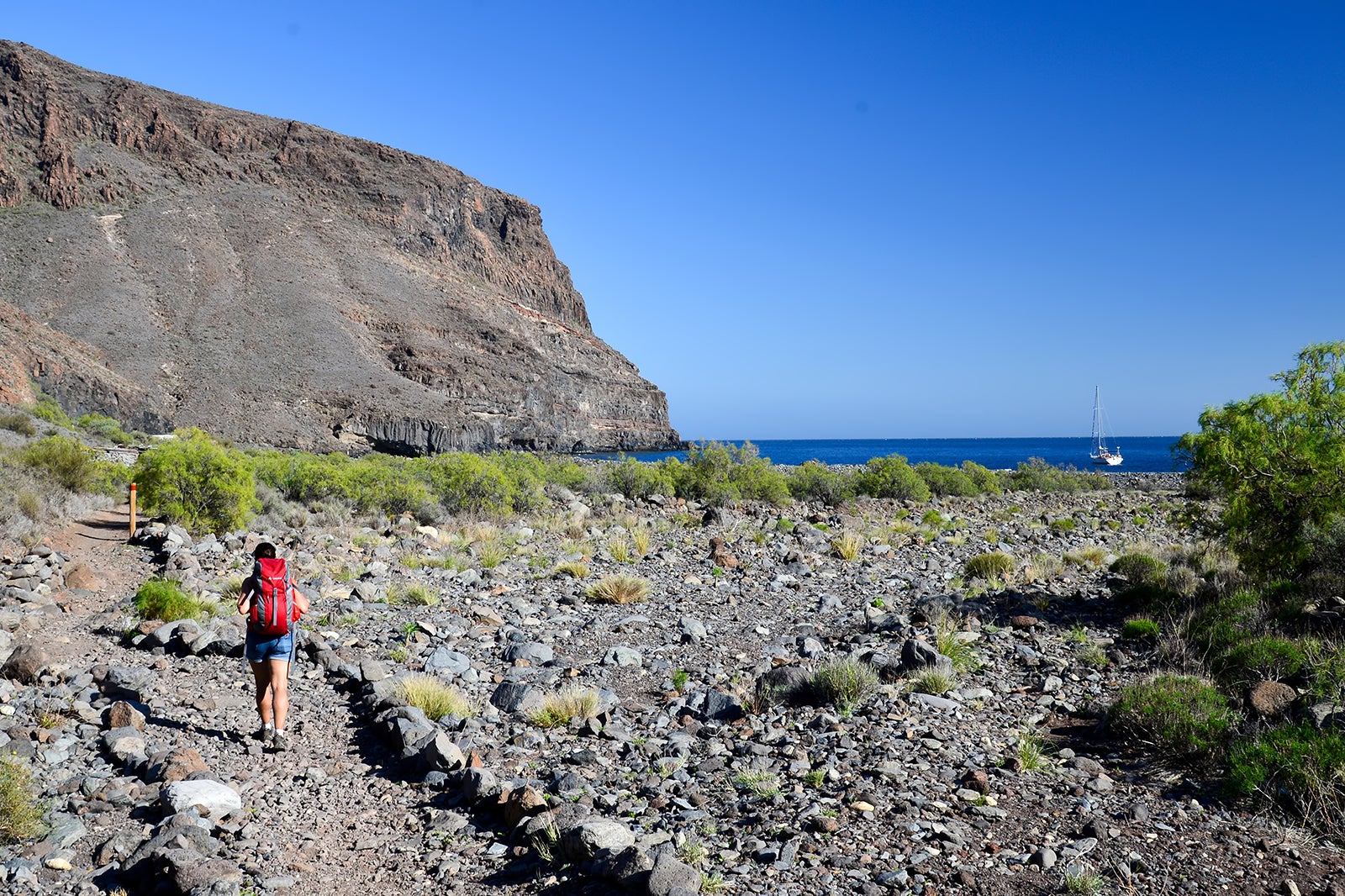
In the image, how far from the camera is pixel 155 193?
77.3 meters

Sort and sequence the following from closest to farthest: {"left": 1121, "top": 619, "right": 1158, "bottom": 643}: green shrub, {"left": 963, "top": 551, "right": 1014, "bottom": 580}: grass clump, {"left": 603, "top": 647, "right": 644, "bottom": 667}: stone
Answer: {"left": 603, "top": 647, "right": 644, "bottom": 667}: stone < {"left": 1121, "top": 619, "right": 1158, "bottom": 643}: green shrub < {"left": 963, "top": 551, "right": 1014, "bottom": 580}: grass clump

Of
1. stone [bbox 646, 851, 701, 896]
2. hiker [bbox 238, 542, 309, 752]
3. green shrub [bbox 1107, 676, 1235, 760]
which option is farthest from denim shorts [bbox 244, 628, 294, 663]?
green shrub [bbox 1107, 676, 1235, 760]

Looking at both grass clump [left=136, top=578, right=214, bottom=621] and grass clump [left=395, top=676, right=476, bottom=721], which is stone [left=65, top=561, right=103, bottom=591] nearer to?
grass clump [left=136, top=578, right=214, bottom=621]

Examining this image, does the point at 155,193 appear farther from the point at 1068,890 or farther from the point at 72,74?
the point at 1068,890

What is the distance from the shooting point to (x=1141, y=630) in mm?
8938

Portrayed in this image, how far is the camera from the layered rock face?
60344 millimetres

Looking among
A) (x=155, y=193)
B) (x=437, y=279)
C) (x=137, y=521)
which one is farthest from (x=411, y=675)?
(x=437, y=279)

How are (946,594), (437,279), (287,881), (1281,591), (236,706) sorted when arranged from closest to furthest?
1. (287,881)
2. (236,706)
3. (1281,591)
4. (946,594)
5. (437,279)

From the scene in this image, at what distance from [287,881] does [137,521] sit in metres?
14.2

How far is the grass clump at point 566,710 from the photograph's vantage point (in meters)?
6.78

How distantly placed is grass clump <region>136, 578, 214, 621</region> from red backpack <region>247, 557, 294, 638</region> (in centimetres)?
354

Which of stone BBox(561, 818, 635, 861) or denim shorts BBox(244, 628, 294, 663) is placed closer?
stone BBox(561, 818, 635, 861)

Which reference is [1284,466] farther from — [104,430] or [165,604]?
[104,430]

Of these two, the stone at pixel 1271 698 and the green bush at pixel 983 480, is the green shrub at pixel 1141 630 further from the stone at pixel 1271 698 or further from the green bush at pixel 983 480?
the green bush at pixel 983 480
